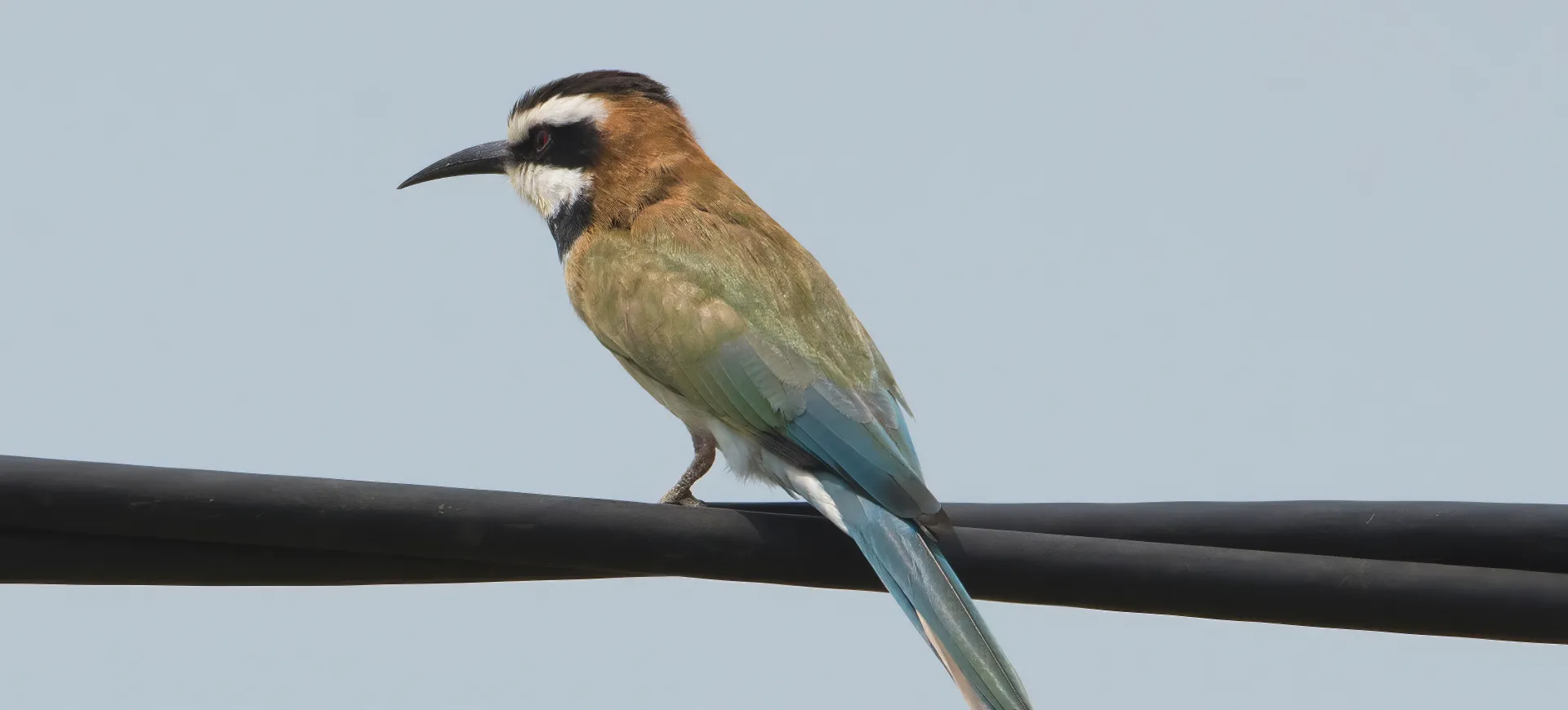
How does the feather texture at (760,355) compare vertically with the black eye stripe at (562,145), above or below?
below

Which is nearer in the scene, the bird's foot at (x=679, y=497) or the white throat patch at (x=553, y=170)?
the bird's foot at (x=679, y=497)

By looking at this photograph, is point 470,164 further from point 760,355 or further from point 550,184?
point 760,355

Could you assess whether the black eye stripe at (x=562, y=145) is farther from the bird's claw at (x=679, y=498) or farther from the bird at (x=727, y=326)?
the bird's claw at (x=679, y=498)

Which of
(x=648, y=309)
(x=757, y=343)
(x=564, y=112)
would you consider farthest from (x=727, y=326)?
(x=564, y=112)

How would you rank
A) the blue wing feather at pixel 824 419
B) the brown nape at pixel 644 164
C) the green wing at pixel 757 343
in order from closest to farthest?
the blue wing feather at pixel 824 419 < the green wing at pixel 757 343 < the brown nape at pixel 644 164

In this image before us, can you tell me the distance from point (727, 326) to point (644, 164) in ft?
3.69

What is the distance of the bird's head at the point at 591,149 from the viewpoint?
5.34m

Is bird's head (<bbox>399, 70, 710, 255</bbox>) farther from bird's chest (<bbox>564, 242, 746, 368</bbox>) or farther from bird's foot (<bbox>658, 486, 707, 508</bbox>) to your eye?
bird's foot (<bbox>658, 486, 707, 508</bbox>)

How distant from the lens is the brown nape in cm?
523

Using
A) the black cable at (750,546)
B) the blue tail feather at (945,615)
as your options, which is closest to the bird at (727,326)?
the blue tail feather at (945,615)

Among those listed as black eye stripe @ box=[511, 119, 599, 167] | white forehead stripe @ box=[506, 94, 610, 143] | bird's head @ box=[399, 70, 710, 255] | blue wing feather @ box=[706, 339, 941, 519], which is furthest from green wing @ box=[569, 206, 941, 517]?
white forehead stripe @ box=[506, 94, 610, 143]

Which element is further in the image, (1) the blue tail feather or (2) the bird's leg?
(2) the bird's leg

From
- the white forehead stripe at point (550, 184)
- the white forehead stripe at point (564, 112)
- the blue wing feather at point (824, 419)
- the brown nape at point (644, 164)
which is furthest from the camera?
the white forehead stripe at point (564, 112)

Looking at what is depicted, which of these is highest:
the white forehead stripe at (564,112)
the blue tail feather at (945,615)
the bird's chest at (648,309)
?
the white forehead stripe at (564,112)
